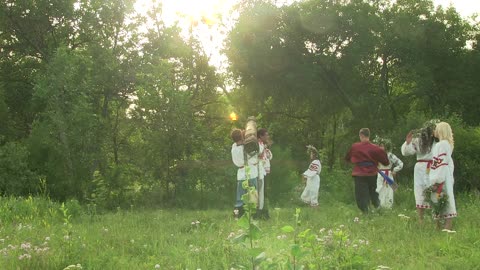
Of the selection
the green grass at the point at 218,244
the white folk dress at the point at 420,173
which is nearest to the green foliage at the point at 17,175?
the green grass at the point at 218,244

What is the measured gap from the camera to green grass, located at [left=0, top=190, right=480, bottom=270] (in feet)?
17.2

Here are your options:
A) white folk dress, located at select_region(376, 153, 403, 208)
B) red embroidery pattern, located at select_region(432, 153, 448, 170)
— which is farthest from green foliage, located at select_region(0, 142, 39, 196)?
red embroidery pattern, located at select_region(432, 153, 448, 170)

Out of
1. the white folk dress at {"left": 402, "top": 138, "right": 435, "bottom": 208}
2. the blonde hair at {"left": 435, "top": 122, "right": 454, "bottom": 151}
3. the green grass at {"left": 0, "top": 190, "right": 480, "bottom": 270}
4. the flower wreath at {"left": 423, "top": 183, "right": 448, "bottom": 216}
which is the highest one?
the blonde hair at {"left": 435, "top": 122, "right": 454, "bottom": 151}

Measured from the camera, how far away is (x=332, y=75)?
26016 mm

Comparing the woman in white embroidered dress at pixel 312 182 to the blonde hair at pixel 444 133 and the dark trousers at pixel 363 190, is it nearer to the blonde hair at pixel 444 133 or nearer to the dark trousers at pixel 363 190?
the dark trousers at pixel 363 190

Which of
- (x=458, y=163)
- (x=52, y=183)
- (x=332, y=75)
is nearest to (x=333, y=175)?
(x=458, y=163)

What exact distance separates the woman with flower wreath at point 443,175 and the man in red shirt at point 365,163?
265 centimetres

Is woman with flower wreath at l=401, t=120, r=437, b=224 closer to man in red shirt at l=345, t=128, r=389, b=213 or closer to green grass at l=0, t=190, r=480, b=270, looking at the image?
green grass at l=0, t=190, r=480, b=270

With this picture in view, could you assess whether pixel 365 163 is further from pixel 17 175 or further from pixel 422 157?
pixel 17 175

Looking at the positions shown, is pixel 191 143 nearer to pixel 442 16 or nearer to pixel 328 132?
pixel 442 16

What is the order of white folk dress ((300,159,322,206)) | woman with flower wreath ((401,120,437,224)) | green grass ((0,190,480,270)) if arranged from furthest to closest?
white folk dress ((300,159,322,206)) → woman with flower wreath ((401,120,437,224)) → green grass ((0,190,480,270))

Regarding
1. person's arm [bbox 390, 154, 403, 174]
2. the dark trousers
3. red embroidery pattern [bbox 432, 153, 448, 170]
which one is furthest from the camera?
person's arm [bbox 390, 154, 403, 174]

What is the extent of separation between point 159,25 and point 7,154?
35.0ft

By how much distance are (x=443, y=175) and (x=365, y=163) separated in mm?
2891
